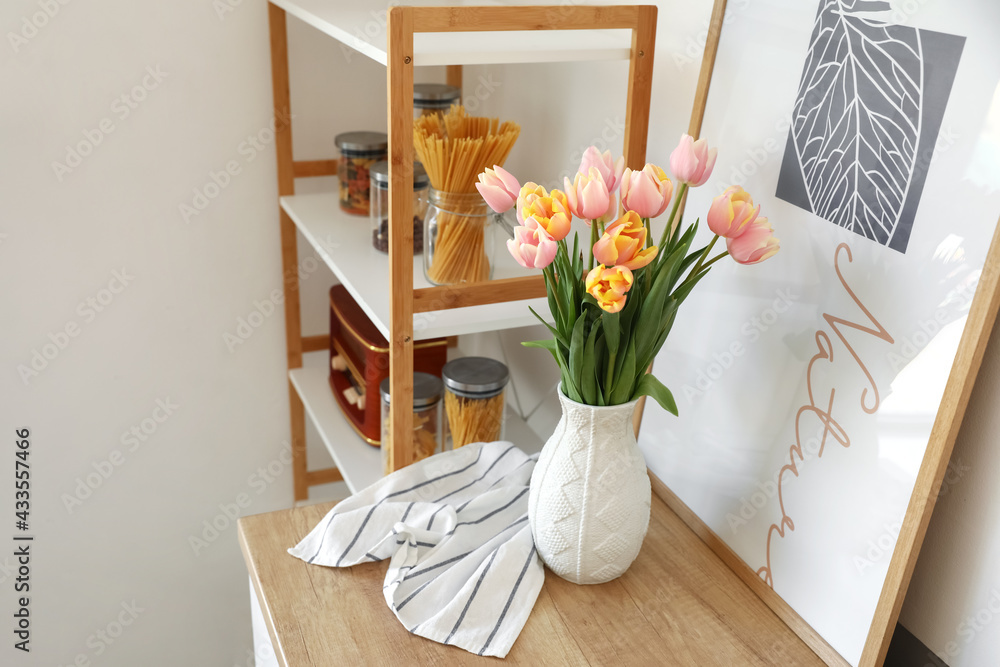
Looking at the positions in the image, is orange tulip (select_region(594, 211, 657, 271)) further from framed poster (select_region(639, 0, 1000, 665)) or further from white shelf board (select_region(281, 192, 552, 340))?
white shelf board (select_region(281, 192, 552, 340))

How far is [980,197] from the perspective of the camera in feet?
2.18

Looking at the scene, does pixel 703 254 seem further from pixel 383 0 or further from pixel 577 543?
pixel 383 0

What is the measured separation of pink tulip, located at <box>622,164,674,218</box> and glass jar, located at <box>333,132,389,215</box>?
78 centimetres

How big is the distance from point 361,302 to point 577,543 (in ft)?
1.53

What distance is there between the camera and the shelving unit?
2.89 ft

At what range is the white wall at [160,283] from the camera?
1.41m

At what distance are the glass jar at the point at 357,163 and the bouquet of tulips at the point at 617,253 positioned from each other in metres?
0.69

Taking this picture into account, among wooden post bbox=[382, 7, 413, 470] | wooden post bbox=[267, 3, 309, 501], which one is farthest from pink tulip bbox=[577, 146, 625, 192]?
wooden post bbox=[267, 3, 309, 501]

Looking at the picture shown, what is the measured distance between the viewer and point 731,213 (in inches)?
29.3

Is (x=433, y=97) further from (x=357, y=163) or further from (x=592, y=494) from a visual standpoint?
(x=592, y=494)

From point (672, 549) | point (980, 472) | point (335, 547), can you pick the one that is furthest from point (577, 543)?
point (980, 472)

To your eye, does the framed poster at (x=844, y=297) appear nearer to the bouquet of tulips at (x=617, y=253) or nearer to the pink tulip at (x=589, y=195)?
the bouquet of tulips at (x=617, y=253)

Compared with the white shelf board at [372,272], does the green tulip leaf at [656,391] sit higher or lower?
higher

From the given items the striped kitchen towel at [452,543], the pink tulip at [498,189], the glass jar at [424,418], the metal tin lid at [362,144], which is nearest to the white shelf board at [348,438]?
the glass jar at [424,418]
